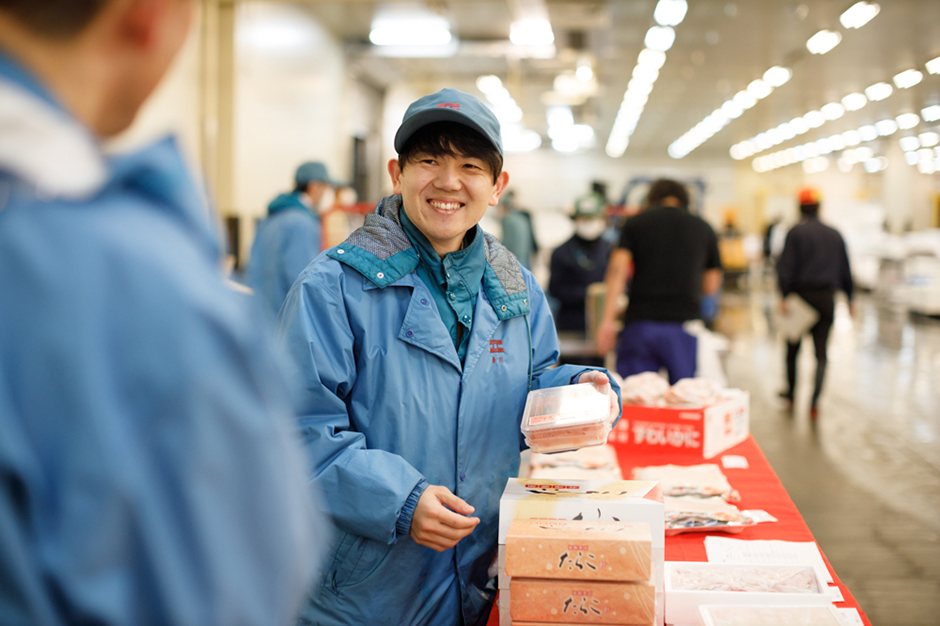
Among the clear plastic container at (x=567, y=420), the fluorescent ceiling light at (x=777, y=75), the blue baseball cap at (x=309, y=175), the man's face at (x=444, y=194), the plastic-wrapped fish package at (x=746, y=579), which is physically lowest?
the plastic-wrapped fish package at (x=746, y=579)

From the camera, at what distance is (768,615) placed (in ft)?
4.51

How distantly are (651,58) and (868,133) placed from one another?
37.0 ft

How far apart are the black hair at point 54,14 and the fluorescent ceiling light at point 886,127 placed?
2143cm

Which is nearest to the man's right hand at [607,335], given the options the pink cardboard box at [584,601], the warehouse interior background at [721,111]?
the warehouse interior background at [721,111]

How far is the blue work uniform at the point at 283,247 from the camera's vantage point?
4785 millimetres

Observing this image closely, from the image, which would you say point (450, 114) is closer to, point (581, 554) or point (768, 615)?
point (581, 554)

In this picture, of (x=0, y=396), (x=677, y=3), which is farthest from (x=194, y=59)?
(x=0, y=396)

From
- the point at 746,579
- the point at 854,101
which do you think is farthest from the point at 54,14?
the point at 854,101

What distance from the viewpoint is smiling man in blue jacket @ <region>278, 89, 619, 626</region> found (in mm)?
1455

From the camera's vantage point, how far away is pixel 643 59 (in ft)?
42.0

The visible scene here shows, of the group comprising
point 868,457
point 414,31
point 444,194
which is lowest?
point 868,457

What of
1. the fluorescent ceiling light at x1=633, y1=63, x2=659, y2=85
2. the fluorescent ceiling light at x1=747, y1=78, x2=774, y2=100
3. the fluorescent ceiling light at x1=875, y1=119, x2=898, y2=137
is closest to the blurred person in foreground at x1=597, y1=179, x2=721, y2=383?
the fluorescent ceiling light at x1=633, y1=63, x2=659, y2=85

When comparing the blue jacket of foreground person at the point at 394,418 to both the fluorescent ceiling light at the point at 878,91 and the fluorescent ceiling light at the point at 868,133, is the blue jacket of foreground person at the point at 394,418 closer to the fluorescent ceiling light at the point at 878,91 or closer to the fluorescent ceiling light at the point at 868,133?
the fluorescent ceiling light at the point at 878,91

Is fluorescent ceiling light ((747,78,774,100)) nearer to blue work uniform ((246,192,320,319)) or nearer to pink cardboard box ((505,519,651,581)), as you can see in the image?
blue work uniform ((246,192,320,319))
